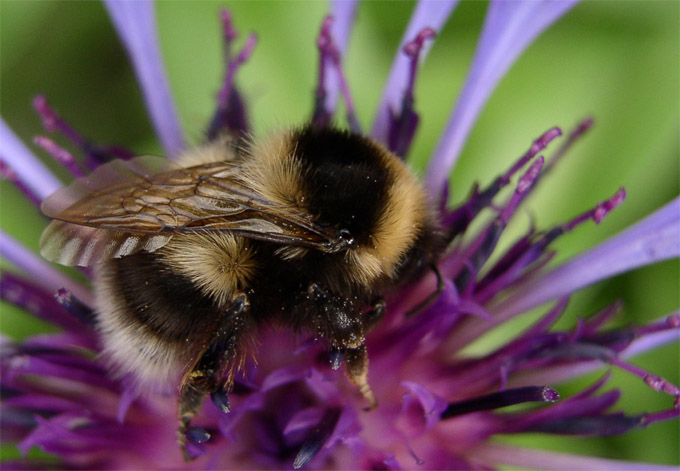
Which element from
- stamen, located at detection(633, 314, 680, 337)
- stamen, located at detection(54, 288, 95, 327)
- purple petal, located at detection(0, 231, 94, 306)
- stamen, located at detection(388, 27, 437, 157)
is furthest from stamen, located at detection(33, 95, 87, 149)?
stamen, located at detection(633, 314, 680, 337)

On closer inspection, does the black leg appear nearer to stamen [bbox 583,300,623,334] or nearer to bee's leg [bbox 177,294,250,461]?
bee's leg [bbox 177,294,250,461]

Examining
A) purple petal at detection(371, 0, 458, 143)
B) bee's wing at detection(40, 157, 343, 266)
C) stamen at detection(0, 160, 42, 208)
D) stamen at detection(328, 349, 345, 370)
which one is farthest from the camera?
purple petal at detection(371, 0, 458, 143)

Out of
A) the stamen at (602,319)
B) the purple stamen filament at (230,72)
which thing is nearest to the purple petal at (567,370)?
the stamen at (602,319)

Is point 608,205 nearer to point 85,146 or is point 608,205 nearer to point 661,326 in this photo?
point 661,326

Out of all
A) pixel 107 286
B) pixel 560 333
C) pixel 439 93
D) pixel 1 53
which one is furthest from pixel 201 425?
pixel 1 53

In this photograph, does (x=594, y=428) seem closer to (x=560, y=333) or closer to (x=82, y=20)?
(x=560, y=333)

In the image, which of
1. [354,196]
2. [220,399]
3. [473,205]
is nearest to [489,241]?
[473,205]
